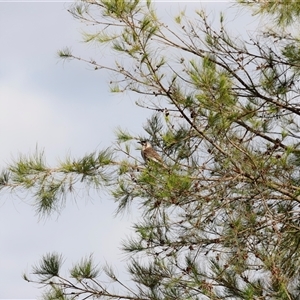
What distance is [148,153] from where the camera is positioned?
4215 mm

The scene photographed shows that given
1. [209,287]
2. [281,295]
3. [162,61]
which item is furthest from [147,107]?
[281,295]

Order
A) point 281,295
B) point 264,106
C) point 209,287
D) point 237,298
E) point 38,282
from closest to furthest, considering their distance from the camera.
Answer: point 281,295 → point 209,287 → point 237,298 → point 38,282 → point 264,106

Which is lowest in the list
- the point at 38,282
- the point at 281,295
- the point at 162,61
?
the point at 281,295

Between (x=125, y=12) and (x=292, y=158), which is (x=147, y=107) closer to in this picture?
(x=125, y=12)

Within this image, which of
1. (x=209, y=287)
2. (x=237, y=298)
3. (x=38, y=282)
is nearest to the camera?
(x=209, y=287)

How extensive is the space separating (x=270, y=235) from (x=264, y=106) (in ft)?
2.89

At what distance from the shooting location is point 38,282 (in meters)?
4.27

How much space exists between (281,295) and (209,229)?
0.95 metres

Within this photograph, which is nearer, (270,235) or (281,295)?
(281,295)

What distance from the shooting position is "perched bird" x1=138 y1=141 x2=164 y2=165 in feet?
13.3

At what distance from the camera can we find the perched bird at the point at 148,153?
4.04 meters

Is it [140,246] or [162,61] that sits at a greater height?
[162,61]

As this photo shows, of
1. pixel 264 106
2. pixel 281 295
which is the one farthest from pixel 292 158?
pixel 281 295

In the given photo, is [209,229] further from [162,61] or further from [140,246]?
[162,61]
